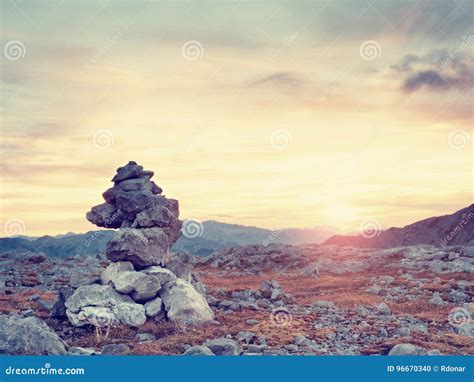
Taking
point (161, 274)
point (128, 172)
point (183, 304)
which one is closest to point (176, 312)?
point (183, 304)

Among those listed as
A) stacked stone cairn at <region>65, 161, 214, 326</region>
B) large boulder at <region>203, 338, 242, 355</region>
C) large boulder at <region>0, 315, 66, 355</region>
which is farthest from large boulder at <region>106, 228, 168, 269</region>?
large boulder at <region>203, 338, 242, 355</region>

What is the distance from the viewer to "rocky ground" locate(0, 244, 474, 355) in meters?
22.8

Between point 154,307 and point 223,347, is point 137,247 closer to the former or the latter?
point 154,307

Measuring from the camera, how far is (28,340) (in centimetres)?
2155

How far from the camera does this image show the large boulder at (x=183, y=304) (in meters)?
27.9

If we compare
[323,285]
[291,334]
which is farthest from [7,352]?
[323,285]

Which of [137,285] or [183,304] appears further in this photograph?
[137,285]

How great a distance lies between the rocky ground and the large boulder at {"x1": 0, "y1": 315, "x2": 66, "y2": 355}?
4 cm

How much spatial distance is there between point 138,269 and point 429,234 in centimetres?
11761

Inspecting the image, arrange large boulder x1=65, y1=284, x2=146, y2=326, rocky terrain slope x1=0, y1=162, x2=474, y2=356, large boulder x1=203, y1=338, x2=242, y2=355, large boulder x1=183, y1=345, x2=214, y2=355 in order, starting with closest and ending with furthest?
large boulder x1=183, y1=345, x2=214, y2=355
large boulder x1=203, y1=338, x2=242, y2=355
rocky terrain slope x1=0, y1=162, x2=474, y2=356
large boulder x1=65, y1=284, x2=146, y2=326

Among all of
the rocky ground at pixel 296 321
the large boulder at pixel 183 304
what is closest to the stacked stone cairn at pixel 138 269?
the large boulder at pixel 183 304

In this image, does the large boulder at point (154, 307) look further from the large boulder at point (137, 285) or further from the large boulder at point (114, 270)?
the large boulder at point (114, 270)

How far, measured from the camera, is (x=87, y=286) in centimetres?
2867

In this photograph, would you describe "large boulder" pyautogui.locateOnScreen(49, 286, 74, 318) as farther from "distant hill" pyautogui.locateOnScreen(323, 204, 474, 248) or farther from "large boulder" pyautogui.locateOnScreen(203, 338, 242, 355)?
"distant hill" pyautogui.locateOnScreen(323, 204, 474, 248)
